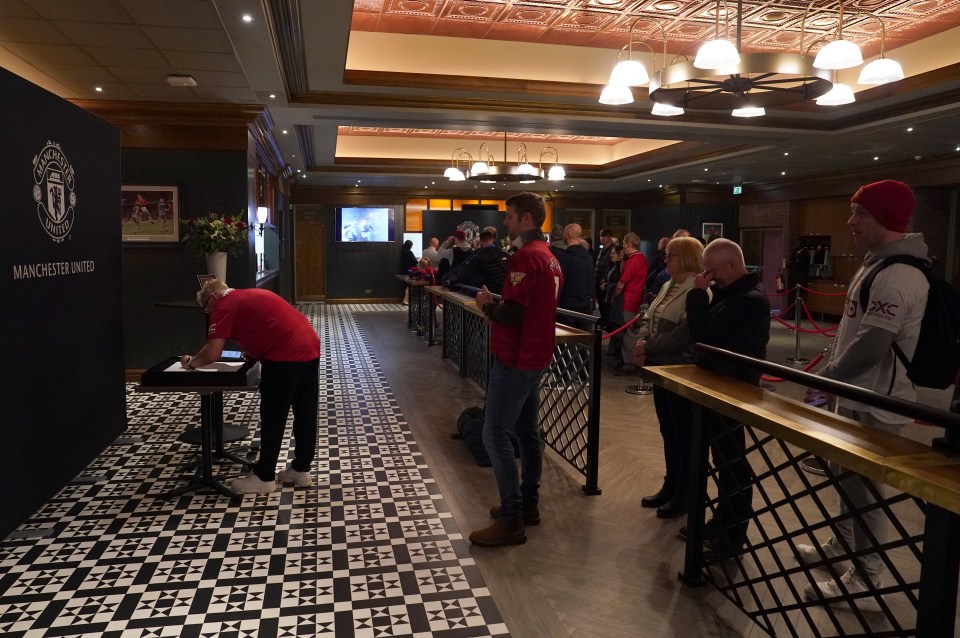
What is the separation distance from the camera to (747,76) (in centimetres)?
392

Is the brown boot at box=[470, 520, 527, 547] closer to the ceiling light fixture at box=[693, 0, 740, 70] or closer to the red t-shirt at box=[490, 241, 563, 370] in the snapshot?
the red t-shirt at box=[490, 241, 563, 370]

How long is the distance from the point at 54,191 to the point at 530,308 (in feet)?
8.43

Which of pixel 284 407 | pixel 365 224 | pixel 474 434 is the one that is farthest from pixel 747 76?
pixel 365 224

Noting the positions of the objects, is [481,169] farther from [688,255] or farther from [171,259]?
[688,255]

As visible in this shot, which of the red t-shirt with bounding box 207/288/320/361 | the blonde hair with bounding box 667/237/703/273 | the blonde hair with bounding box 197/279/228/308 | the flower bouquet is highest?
the flower bouquet

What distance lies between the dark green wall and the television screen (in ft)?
31.2

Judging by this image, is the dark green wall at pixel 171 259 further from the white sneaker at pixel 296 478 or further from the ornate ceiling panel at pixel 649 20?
the white sneaker at pixel 296 478

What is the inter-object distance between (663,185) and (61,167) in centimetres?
1420

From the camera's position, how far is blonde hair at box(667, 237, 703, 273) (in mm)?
3570

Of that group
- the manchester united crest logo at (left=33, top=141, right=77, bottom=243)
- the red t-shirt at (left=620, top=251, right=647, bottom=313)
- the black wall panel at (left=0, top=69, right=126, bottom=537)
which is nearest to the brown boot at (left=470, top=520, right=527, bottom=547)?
the black wall panel at (left=0, top=69, right=126, bottom=537)

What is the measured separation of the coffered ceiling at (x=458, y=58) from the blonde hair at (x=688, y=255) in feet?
4.57

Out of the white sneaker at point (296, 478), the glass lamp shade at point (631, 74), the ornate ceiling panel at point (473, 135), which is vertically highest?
the ornate ceiling panel at point (473, 135)

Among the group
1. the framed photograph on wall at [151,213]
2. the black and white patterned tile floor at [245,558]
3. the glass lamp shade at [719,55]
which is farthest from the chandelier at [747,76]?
the framed photograph on wall at [151,213]

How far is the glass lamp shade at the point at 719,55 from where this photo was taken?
3.45m
